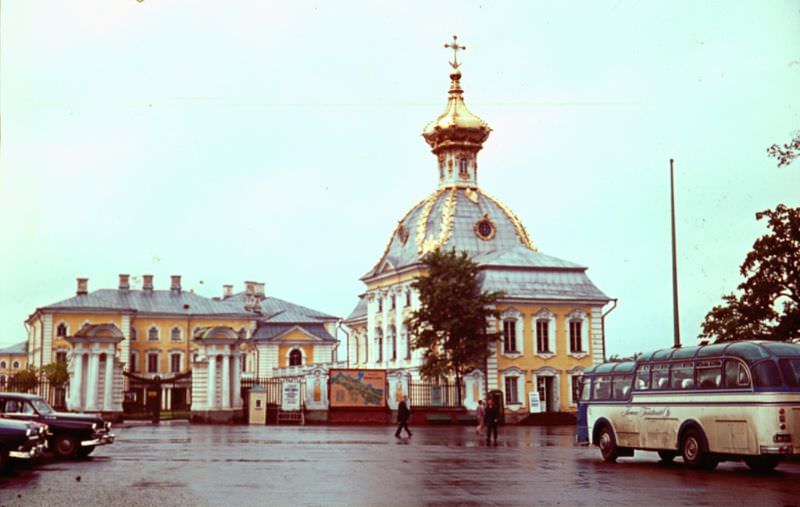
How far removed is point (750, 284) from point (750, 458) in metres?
10.3

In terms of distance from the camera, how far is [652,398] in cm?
2305

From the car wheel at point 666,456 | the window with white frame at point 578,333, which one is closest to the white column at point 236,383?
the window with white frame at point 578,333

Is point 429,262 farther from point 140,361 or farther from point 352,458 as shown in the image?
point 140,361

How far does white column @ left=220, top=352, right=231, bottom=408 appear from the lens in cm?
4825

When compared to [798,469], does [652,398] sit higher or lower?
higher

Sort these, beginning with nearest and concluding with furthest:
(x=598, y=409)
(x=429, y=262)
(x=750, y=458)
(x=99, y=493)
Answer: (x=99, y=493)
(x=750, y=458)
(x=598, y=409)
(x=429, y=262)

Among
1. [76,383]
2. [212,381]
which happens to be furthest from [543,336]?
[76,383]

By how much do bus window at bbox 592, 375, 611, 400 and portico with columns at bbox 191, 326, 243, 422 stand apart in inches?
1002

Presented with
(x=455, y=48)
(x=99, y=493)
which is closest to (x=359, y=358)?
(x=455, y=48)

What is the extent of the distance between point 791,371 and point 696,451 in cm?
258

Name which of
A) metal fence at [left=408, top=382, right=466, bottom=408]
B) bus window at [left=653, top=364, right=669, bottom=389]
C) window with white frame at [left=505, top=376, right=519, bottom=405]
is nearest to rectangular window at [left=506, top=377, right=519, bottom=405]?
window with white frame at [left=505, top=376, right=519, bottom=405]

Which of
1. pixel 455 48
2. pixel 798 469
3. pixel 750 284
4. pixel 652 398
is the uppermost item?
pixel 455 48

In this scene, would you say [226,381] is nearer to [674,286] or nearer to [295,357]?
[674,286]

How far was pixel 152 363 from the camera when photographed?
94.8 m
